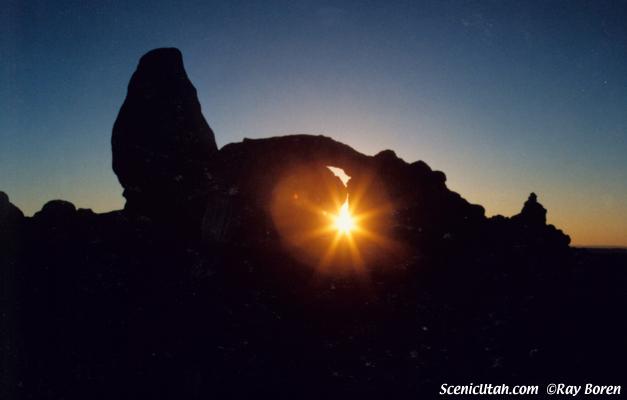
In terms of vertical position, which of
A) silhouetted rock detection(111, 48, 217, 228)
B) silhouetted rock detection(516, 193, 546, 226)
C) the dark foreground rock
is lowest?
the dark foreground rock

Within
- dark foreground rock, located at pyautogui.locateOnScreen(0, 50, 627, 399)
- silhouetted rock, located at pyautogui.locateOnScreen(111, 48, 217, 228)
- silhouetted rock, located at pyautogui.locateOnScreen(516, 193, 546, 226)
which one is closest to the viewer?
dark foreground rock, located at pyautogui.locateOnScreen(0, 50, 627, 399)

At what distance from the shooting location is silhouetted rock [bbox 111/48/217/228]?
23.1m

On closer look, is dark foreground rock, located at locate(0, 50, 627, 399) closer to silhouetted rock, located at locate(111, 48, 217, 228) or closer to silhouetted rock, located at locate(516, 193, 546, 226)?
silhouetted rock, located at locate(516, 193, 546, 226)

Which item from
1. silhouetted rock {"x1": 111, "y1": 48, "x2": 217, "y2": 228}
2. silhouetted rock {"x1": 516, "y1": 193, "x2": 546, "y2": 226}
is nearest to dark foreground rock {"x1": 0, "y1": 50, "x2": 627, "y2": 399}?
silhouetted rock {"x1": 516, "y1": 193, "x2": 546, "y2": 226}

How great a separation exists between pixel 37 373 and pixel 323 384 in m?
7.61

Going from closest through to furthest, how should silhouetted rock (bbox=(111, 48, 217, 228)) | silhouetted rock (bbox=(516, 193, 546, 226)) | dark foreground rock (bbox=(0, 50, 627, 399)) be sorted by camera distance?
1. dark foreground rock (bbox=(0, 50, 627, 399))
2. silhouetted rock (bbox=(516, 193, 546, 226))
3. silhouetted rock (bbox=(111, 48, 217, 228))

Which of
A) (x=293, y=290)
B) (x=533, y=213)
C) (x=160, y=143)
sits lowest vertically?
(x=293, y=290)

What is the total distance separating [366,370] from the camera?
35.6ft

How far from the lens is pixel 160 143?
79.1ft

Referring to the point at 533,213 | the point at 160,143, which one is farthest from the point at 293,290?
the point at 160,143

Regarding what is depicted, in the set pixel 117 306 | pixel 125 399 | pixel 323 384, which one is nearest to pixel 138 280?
pixel 117 306

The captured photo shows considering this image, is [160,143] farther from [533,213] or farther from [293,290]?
[533,213]

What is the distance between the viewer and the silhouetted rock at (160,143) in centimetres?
2312

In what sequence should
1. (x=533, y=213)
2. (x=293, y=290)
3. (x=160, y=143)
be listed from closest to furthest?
(x=293, y=290)
(x=533, y=213)
(x=160, y=143)
